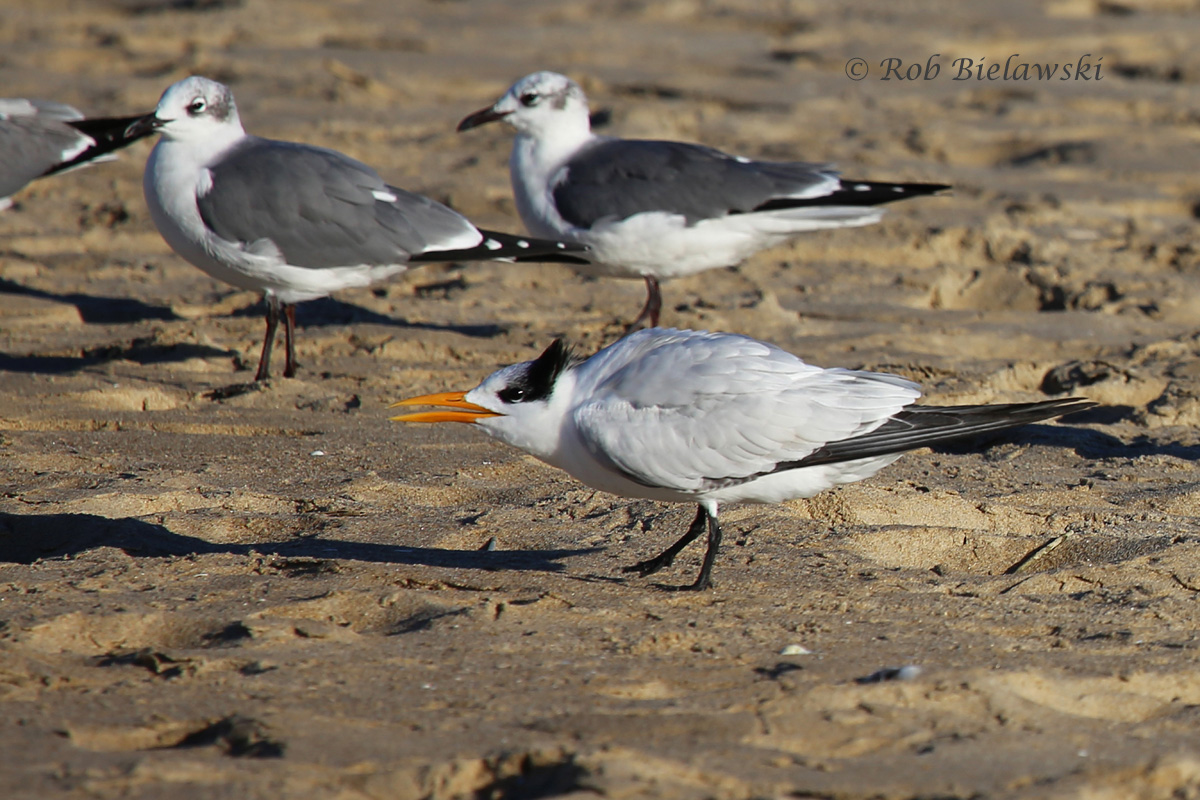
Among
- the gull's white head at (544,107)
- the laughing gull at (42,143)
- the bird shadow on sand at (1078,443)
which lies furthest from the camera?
the laughing gull at (42,143)

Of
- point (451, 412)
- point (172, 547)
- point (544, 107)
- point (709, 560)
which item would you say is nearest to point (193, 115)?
point (544, 107)

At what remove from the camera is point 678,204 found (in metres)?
6.35

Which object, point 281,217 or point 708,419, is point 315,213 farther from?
point 708,419

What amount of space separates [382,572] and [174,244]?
8.91ft

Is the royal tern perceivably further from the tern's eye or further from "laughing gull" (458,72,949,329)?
"laughing gull" (458,72,949,329)

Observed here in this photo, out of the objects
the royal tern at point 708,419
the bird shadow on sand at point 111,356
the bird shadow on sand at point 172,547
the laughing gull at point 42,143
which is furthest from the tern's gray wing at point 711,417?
the laughing gull at point 42,143

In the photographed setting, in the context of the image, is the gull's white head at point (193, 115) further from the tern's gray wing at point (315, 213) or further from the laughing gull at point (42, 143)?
the laughing gull at point (42, 143)

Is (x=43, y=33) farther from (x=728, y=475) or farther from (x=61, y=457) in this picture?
(x=728, y=475)

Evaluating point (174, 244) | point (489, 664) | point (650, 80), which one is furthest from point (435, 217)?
point (650, 80)

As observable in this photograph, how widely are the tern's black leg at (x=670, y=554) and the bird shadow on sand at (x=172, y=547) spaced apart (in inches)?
8.4

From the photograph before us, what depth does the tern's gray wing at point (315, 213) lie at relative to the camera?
5820mm

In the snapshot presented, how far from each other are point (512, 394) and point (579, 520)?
657mm

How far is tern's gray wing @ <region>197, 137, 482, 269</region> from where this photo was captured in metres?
5.82

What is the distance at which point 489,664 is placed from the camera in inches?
127
